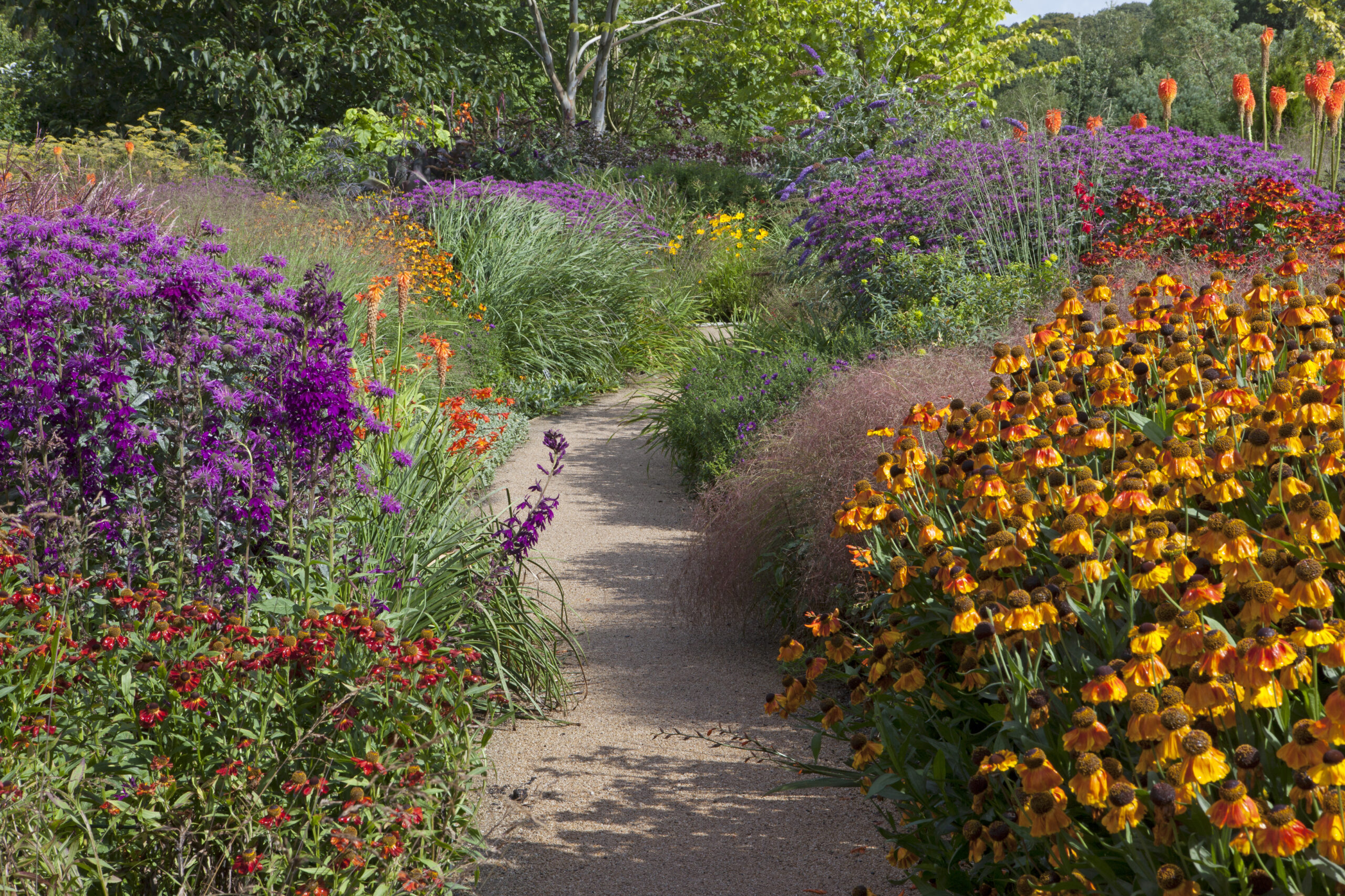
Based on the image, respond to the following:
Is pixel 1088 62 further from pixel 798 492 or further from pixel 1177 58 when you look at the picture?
pixel 798 492

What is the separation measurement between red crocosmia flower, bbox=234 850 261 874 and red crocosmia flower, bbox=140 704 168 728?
35 centimetres

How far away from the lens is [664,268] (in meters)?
9.93

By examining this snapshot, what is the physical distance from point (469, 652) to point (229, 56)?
55.3 feet

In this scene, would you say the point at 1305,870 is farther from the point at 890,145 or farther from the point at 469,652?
the point at 890,145

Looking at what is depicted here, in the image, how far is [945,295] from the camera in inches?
238

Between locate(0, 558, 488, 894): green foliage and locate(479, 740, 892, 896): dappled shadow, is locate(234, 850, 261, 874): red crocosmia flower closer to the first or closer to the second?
locate(0, 558, 488, 894): green foliage

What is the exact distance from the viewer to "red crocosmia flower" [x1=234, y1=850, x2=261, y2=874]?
1885 mm

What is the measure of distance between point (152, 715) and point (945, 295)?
5.00 metres

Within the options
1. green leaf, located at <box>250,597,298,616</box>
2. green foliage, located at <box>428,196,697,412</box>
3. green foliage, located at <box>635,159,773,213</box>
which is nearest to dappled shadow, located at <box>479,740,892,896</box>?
green leaf, located at <box>250,597,298,616</box>

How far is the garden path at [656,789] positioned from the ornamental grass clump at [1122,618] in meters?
0.30

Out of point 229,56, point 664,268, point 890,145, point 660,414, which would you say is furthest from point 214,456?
point 229,56

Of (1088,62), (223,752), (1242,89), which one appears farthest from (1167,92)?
(1088,62)

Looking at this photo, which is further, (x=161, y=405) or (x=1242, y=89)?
(x=1242, y=89)

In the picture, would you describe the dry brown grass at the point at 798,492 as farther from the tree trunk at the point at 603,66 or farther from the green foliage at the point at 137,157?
the tree trunk at the point at 603,66
